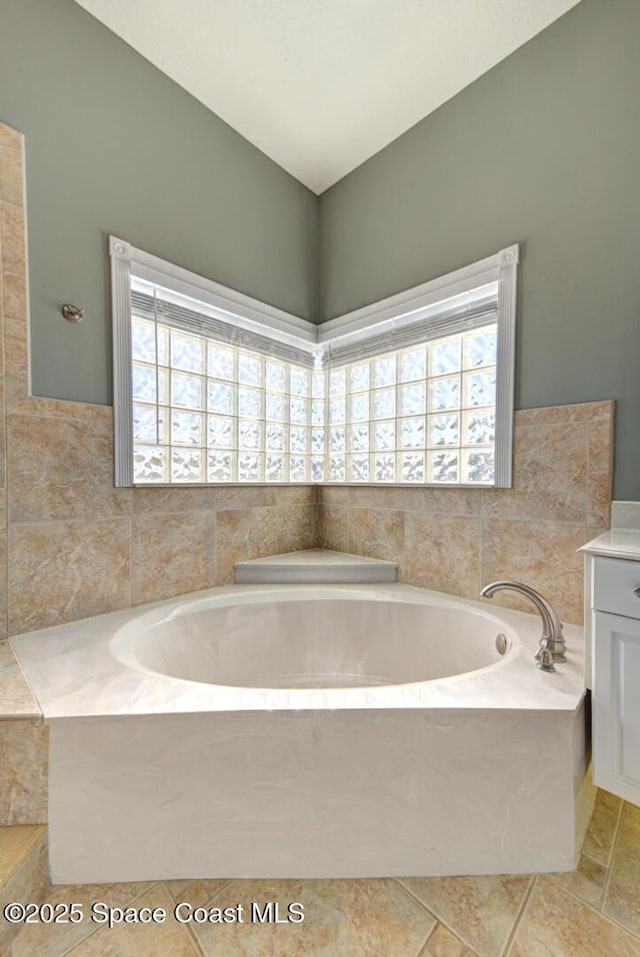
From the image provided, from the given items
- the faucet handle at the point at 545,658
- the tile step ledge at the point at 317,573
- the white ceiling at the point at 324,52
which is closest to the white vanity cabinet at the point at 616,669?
the faucet handle at the point at 545,658

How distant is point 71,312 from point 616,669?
198cm

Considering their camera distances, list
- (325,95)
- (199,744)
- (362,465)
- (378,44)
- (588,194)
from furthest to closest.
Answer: (362,465) < (325,95) < (378,44) < (588,194) < (199,744)

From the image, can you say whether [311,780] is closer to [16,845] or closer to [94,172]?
[16,845]

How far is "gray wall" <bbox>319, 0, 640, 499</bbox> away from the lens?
131 centimetres

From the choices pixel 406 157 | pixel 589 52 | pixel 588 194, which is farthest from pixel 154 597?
pixel 589 52

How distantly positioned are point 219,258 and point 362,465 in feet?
4.14

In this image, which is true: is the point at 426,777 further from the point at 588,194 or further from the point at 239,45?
the point at 239,45

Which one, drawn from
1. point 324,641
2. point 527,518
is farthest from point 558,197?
point 324,641

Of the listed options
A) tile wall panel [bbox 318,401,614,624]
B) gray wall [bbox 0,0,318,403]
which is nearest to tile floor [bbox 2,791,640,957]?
tile wall panel [bbox 318,401,614,624]

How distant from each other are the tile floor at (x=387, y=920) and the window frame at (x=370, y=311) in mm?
1170

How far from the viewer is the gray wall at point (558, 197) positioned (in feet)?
4.29

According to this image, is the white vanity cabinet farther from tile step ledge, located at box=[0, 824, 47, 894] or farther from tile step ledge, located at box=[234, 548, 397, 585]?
tile step ledge, located at box=[0, 824, 47, 894]

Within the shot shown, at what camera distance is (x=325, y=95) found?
173 cm

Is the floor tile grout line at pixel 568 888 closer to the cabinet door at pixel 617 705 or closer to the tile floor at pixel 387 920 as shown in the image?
the tile floor at pixel 387 920
